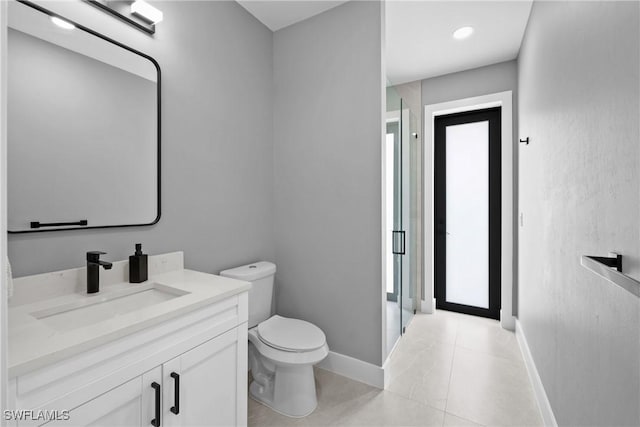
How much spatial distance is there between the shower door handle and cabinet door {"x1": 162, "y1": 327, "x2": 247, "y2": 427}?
4.51 ft

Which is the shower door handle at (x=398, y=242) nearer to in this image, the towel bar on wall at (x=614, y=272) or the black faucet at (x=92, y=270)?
the towel bar on wall at (x=614, y=272)

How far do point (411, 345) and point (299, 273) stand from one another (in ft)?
3.92

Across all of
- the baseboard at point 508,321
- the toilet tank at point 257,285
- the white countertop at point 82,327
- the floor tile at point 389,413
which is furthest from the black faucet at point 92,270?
the baseboard at point 508,321

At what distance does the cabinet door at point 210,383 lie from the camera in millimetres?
1059

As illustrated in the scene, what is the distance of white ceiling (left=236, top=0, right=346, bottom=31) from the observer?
205 centimetres

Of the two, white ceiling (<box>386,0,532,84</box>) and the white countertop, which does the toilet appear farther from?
white ceiling (<box>386,0,532,84</box>)

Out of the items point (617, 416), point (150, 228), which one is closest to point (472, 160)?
point (617, 416)

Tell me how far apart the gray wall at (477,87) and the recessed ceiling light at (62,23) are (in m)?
3.00

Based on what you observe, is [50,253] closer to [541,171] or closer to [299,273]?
[299,273]

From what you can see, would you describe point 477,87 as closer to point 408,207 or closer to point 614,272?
point 408,207

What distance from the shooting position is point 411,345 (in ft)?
8.30

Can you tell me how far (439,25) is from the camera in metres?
2.29

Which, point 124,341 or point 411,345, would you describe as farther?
point 411,345

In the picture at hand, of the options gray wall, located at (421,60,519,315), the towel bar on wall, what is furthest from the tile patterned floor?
the towel bar on wall
